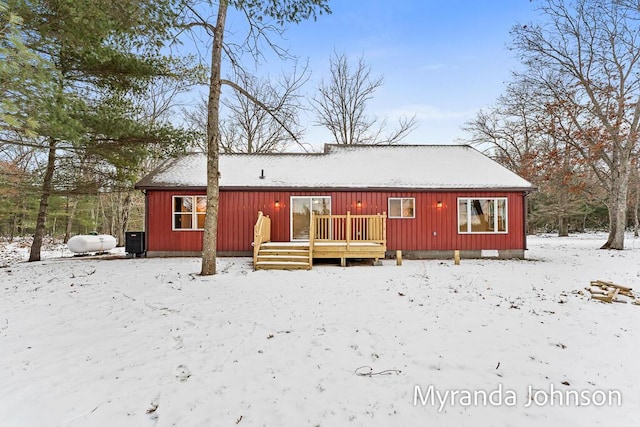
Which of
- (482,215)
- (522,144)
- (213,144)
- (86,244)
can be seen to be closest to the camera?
(213,144)

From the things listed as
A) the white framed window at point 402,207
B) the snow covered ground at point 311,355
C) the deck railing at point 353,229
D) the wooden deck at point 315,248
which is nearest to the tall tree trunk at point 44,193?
the snow covered ground at point 311,355

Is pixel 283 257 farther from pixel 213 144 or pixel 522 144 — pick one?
pixel 522 144

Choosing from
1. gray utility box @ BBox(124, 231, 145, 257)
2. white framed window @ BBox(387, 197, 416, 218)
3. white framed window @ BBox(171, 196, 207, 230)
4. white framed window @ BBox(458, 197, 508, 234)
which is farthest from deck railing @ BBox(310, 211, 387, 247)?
gray utility box @ BBox(124, 231, 145, 257)

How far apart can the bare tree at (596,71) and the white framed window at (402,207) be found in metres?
9.47

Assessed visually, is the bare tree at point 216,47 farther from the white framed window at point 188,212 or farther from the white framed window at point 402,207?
the white framed window at point 402,207

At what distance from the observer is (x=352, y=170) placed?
1163 centimetres

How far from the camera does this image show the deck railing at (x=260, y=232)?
26.7 feet

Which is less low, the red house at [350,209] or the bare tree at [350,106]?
the bare tree at [350,106]

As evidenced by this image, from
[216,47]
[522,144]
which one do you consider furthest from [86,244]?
[522,144]

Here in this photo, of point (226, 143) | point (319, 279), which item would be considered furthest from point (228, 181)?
point (226, 143)

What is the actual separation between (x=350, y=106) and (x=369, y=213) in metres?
13.1

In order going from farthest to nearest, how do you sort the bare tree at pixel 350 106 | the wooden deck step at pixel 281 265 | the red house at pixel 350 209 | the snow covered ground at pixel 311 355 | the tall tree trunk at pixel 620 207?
the bare tree at pixel 350 106, the tall tree trunk at pixel 620 207, the red house at pixel 350 209, the wooden deck step at pixel 281 265, the snow covered ground at pixel 311 355

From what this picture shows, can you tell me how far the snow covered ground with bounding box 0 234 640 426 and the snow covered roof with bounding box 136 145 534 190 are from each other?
5.07 meters

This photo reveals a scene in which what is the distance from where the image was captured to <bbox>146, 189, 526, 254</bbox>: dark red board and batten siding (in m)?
10.5
